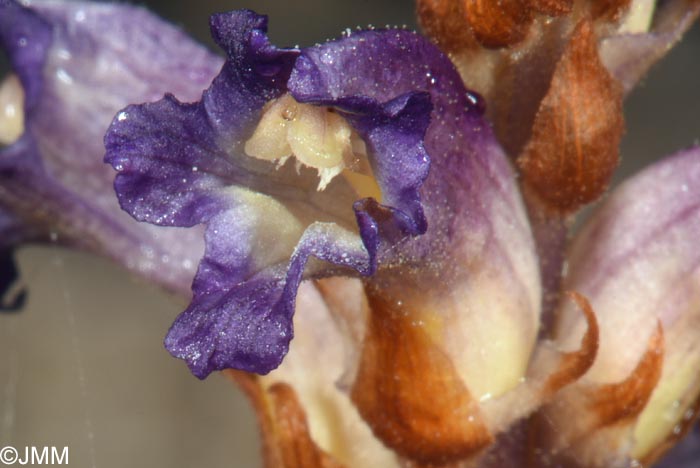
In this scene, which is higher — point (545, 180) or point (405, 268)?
point (545, 180)

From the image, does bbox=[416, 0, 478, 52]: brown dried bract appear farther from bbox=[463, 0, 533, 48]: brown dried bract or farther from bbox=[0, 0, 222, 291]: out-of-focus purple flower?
bbox=[0, 0, 222, 291]: out-of-focus purple flower

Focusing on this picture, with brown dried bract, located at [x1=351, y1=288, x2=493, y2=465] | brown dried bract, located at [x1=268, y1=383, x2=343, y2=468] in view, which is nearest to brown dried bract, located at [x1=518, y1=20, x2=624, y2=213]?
brown dried bract, located at [x1=351, y1=288, x2=493, y2=465]

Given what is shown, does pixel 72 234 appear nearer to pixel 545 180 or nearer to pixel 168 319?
pixel 545 180

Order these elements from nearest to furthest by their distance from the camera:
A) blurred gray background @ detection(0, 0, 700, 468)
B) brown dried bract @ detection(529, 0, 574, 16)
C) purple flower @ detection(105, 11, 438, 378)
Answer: purple flower @ detection(105, 11, 438, 378), brown dried bract @ detection(529, 0, 574, 16), blurred gray background @ detection(0, 0, 700, 468)

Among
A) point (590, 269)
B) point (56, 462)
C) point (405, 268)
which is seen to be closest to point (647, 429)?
point (590, 269)

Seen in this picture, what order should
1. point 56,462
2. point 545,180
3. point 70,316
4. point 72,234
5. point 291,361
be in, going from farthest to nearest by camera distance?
point 70,316, point 56,462, point 72,234, point 291,361, point 545,180
